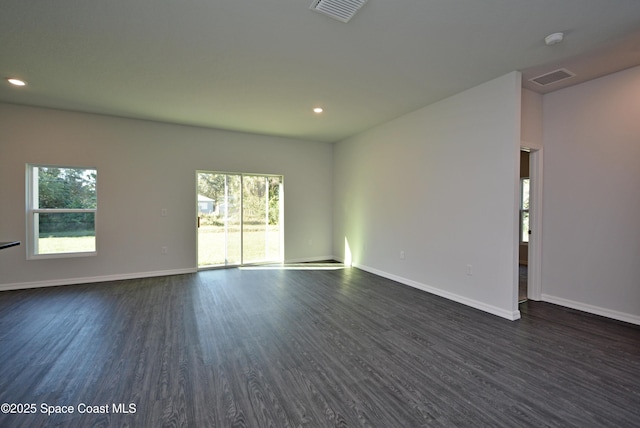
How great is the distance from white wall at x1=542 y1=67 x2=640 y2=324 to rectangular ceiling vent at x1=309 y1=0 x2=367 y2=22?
10.5ft

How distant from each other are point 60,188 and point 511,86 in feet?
21.6

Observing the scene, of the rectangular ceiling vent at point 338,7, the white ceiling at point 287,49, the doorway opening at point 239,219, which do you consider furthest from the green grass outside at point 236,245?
the rectangular ceiling vent at point 338,7

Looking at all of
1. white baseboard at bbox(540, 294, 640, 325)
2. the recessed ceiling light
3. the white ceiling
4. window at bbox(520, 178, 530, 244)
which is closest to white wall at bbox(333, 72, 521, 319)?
the white ceiling

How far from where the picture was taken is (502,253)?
130 inches

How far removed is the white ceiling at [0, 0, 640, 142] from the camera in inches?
86.6

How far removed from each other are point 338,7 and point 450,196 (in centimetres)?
277

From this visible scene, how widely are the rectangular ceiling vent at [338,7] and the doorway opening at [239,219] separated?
4157 mm

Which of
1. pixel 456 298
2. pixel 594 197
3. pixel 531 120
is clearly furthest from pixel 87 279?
pixel 594 197

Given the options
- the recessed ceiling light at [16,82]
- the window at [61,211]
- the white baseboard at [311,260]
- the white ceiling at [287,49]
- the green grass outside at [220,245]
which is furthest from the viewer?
the white baseboard at [311,260]

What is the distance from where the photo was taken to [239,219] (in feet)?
19.4

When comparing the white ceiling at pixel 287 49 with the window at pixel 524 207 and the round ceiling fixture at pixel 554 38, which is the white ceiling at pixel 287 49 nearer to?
the round ceiling fixture at pixel 554 38

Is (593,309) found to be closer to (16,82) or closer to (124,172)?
(124,172)

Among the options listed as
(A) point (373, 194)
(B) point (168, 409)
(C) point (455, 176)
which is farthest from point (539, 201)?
(B) point (168, 409)

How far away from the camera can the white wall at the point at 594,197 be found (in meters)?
3.12
